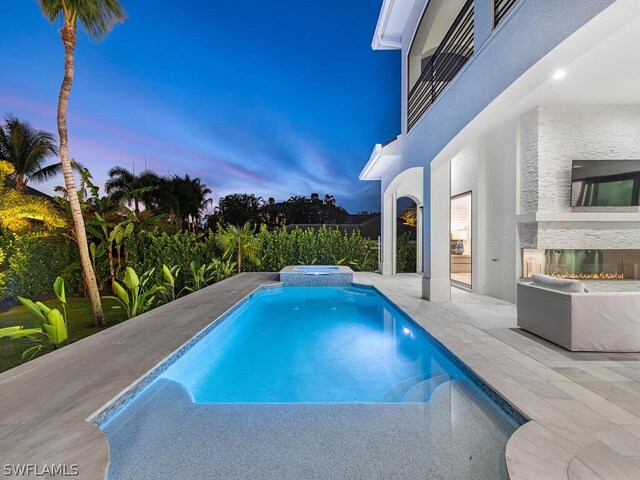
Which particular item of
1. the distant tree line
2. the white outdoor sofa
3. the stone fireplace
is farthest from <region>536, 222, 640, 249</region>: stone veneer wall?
the distant tree line

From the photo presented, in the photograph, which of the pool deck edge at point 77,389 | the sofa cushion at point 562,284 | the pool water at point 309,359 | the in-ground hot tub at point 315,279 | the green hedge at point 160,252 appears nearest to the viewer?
the pool deck edge at point 77,389

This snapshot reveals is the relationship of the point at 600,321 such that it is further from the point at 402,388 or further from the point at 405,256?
the point at 405,256

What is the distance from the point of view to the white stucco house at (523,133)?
378 centimetres

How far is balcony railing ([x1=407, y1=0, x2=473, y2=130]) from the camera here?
20.4 feet

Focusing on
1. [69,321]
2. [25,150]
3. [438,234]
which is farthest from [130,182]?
[438,234]

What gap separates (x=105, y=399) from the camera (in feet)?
8.81

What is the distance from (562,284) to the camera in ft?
13.6

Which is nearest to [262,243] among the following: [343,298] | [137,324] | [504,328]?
[343,298]

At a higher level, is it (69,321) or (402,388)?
(402,388)

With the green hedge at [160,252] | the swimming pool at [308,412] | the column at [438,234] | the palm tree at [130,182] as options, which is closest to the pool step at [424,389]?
the swimming pool at [308,412]

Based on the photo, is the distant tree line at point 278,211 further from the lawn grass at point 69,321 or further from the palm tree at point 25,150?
the lawn grass at point 69,321

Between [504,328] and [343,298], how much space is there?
177 inches

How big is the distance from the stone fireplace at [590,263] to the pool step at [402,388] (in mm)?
4208

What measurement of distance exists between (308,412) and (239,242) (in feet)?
30.4
